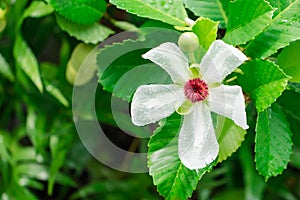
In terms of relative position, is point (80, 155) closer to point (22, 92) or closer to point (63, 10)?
point (22, 92)

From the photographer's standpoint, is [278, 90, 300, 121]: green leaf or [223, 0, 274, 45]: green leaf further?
[278, 90, 300, 121]: green leaf

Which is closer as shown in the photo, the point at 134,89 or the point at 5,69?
the point at 134,89

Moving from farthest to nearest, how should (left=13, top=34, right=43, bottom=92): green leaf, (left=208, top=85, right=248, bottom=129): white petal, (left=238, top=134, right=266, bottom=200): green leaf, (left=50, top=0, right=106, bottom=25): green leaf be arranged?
1. (left=238, top=134, right=266, bottom=200): green leaf
2. (left=13, top=34, right=43, bottom=92): green leaf
3. (left=50, top=0, right=106, bottom=25): green leaf
4. (left=208, top=85, right=248, bottom=129): white petal

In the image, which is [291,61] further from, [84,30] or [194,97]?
[84,30]

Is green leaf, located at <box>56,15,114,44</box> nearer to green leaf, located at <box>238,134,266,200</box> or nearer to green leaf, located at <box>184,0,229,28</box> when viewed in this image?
green leaf, located at <box>184,0,229,28</box>

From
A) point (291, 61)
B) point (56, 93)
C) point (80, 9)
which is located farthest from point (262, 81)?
point (56, 93)

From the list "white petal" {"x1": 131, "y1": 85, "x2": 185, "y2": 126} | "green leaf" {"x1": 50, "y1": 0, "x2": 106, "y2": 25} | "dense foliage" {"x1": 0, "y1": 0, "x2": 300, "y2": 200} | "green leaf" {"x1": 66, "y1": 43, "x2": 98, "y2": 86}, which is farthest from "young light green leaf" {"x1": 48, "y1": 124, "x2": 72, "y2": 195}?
"white petal" {"x1": 131, "y1": 85, "x2": 185, "y2": 126}

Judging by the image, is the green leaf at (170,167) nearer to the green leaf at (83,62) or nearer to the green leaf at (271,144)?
the green leaf at (271,144)

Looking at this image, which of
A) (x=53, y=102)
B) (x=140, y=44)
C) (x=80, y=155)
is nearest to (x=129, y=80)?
(x=140, y=44)
